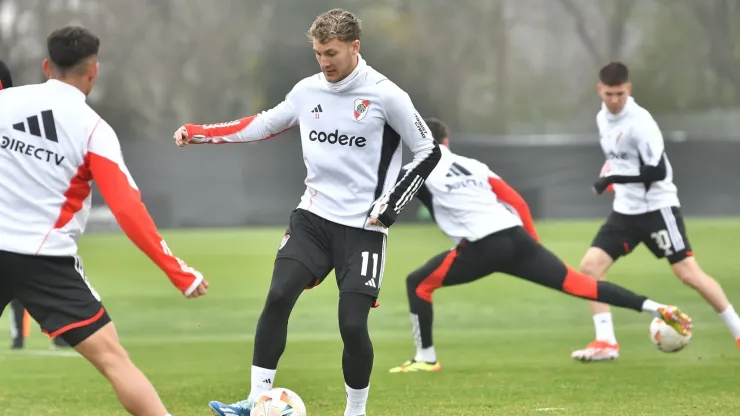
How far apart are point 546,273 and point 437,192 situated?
3.35 ft

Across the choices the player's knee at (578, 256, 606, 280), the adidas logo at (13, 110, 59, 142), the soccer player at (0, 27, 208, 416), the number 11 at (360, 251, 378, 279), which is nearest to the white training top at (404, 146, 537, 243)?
→ the player's knee at (578, 256, 606, 280)

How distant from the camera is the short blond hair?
6.45 m

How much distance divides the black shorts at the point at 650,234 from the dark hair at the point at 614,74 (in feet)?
3.59

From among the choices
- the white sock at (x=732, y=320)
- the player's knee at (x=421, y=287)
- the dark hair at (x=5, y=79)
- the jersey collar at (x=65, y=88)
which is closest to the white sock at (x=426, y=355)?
the player's knee at (x=421, y=287)

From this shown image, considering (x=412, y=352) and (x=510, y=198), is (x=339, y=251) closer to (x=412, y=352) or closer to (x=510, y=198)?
(x=510, y=198)

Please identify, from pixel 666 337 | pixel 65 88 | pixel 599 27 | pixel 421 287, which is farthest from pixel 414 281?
pixel 599 27

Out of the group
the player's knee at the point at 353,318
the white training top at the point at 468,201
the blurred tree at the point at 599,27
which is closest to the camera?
the player's knee at the point at 353,318

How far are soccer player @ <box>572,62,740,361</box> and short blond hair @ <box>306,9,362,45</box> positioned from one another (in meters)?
3.70

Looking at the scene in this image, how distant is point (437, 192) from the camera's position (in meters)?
9.31

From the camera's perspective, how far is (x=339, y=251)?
6.68 meters

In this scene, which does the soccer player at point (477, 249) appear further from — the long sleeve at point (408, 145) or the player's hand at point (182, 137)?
the player's hand at point (182, 137)

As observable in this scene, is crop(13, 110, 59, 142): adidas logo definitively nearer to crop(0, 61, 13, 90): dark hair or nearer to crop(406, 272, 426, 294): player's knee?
crop(0, 61, 13, 90): dark hair

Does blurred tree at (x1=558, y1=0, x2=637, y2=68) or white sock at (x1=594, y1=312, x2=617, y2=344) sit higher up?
blurred tree at (x1=558, y1=0, x2=637, y2=68)

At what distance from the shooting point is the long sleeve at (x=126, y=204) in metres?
5.48
